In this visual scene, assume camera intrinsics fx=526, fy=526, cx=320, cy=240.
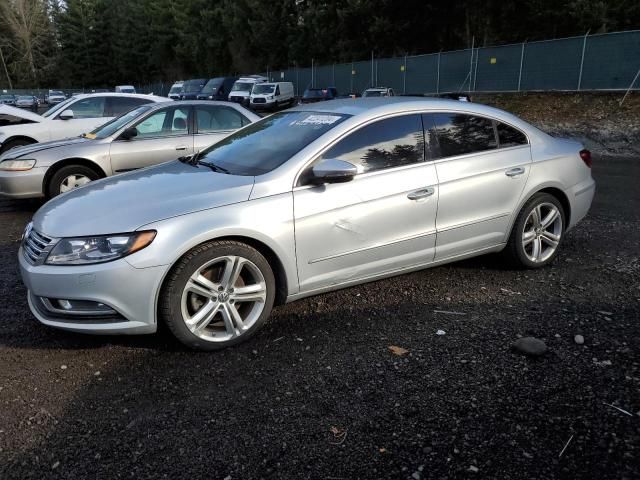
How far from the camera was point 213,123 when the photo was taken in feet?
25.3

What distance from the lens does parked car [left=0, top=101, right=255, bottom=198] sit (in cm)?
689

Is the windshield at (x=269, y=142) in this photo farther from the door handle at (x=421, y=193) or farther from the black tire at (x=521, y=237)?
the black tire at (x=521, y=237)

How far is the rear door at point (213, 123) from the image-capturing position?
754 cm

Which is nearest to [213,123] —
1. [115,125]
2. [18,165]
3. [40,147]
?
[115,125]

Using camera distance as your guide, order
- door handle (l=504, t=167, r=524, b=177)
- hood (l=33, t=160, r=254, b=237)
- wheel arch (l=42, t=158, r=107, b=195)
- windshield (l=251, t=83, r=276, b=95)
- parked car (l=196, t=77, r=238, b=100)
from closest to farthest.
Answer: hood (l=33, t=160, r=254, b=237) → door handle (l=504, t=167, r=524, b=177) → wheel arch (l=42, t=158, r=107, b=195) → windshield (l=251, t=83, r=276, b=95) → parked car (l=196, t=77, r=238, b=100)

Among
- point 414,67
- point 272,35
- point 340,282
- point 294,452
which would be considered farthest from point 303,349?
point 272,35

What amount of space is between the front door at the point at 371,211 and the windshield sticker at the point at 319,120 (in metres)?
0.24

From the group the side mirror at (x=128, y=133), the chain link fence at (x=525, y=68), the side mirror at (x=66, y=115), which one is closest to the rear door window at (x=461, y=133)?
the side mirror at (x=128, y=133)

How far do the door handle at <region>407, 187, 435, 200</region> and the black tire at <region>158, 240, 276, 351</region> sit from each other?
121cm

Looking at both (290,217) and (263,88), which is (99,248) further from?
(263,88)

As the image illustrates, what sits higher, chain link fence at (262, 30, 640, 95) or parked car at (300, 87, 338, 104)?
chain link fence at (262, 30, 640, 95)

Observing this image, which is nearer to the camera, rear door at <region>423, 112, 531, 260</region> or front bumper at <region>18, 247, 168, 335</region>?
front bumper at <region>18, 247, 168, 335</region>

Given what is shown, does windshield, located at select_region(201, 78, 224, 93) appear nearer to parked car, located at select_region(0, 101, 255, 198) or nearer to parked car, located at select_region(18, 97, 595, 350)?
parked car, located at select_region(0, 101, 255, 198)

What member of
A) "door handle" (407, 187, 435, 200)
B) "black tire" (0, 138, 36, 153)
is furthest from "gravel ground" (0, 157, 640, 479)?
"black tire" (0, 138, 36, 153)
